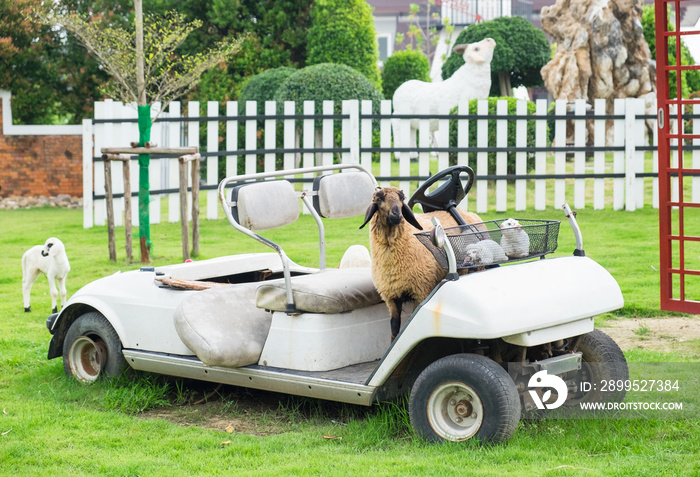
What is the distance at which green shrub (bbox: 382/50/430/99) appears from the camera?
24812 millimetres

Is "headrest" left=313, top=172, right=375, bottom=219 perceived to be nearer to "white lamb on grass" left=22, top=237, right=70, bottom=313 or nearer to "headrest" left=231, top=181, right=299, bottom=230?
"headrest" left=231, top=181, right=299, bottom=230

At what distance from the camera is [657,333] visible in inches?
267

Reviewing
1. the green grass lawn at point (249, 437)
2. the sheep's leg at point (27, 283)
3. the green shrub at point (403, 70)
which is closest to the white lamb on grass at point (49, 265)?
the sheep's leg at point (27, 283)

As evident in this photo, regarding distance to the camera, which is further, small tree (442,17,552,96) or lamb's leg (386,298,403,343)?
small tree (442,17,552,96)

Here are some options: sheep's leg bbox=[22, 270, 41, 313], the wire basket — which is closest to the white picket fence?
sheep's leg bbox=[22, 270, 41, 313]

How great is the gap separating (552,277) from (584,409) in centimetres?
76

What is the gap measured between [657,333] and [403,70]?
61.7 feet

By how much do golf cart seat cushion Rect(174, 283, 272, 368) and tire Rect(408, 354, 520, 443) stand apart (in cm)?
100

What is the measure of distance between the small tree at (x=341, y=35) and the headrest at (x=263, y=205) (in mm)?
16567

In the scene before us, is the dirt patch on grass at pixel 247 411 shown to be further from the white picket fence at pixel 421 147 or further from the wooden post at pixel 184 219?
the white picket fence at pixel 421 147

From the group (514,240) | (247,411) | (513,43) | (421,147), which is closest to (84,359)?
(247,411)

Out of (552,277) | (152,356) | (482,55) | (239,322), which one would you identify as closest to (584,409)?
(552,277)

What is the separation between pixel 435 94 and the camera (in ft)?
63.1

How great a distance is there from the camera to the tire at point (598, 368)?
184 inches
